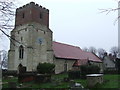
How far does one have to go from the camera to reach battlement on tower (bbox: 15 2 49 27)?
42.7 m

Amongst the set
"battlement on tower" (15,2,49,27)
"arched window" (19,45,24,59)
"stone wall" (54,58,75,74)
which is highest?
"battlement on tower" (15,2,49,27)

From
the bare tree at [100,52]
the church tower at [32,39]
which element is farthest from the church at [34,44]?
the bare tree at [100,52]

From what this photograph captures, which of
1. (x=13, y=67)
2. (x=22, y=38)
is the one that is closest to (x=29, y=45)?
(x=22, y=38)

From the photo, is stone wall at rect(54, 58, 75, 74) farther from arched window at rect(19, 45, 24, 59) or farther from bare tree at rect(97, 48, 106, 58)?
bare tree at rect(97, 48, 106, 58)

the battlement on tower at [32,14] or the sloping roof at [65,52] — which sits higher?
the battlement on tower at [32,14]

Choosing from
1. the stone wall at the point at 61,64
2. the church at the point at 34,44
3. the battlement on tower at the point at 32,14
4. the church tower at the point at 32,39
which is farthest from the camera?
the stone wall at the point at 61,64

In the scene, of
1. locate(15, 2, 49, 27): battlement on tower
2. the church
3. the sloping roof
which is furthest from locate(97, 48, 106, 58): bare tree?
locate(15, 2, 49, 27): battlement on tower

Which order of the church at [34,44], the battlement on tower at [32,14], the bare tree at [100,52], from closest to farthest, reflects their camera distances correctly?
the church at [34,44] → the battlement on tower at [32,14] → the bare tree at [100,52]

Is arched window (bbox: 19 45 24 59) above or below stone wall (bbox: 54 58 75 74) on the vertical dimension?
above

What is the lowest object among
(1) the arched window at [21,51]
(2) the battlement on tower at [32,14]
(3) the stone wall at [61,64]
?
(3) the stone wall at [61,64]

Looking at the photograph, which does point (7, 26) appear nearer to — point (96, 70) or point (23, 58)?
point (96, 70)

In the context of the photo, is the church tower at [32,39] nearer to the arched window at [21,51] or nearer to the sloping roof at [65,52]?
the arched window at [21,51]

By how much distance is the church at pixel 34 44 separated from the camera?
136ft

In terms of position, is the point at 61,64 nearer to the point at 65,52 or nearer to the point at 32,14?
the point at 65,52
